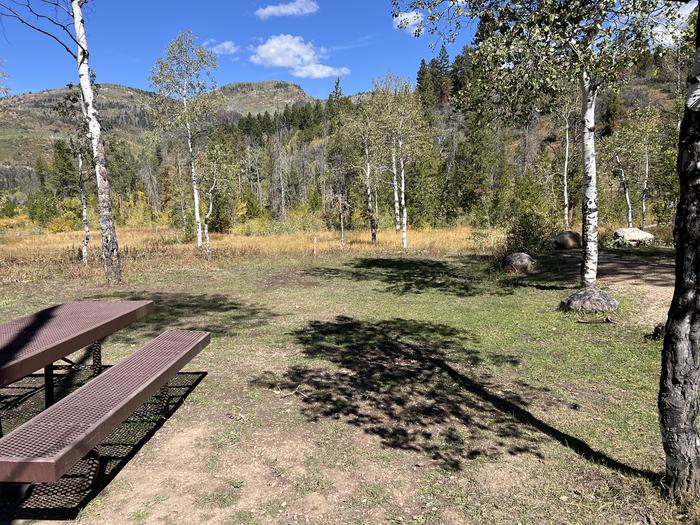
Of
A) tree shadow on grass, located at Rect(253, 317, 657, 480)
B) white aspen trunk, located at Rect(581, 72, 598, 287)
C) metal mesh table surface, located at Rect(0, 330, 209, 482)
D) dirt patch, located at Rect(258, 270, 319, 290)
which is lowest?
tree shadow on grass, located at Rect(253, 317, 657, 480)

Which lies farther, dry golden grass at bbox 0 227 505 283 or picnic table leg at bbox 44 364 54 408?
dry golden grass at bbox 0 227 505 283

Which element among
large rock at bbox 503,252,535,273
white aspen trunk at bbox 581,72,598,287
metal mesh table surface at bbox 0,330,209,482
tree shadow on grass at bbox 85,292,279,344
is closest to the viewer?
metal mesh table surface at bbox 0,330,209,482

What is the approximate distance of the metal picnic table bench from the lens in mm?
2682

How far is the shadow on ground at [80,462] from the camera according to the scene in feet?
10.9

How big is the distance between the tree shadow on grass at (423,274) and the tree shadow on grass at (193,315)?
465cm

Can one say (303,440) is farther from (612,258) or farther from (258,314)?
(612,258)

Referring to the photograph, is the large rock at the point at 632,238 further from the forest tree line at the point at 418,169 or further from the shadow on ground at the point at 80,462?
the shadow on ground at the point at 80,462

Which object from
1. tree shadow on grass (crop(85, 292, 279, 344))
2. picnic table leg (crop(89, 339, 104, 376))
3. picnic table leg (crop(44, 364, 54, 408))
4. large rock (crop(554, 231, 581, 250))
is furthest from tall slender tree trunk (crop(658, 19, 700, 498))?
large rock (crop(554, 231, 581, 250))

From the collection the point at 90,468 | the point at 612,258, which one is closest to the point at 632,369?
the point at 90,468

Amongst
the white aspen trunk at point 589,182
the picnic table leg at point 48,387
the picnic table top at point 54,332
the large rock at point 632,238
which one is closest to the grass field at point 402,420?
the white aspen trunk at point 589,182

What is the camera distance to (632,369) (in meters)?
5.99

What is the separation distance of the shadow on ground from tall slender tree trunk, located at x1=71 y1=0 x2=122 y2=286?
336 inches

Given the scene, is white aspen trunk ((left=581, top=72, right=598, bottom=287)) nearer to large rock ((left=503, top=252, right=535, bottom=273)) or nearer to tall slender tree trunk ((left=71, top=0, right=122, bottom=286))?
large rock ((left=503, top=252, right=535, bottom=273))

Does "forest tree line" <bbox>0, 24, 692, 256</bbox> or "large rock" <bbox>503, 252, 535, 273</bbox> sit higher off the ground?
"forest tree line" <bbox>0, 24, 692, 256</bbox>
